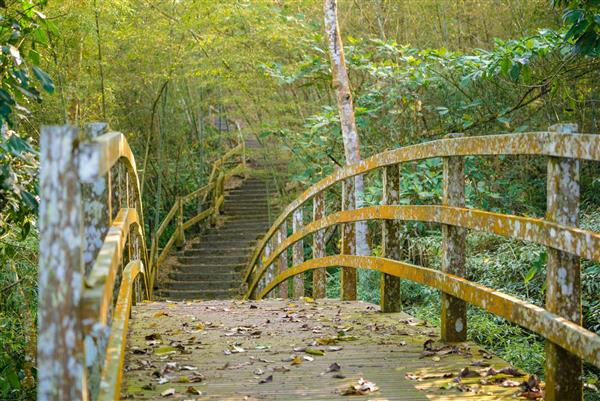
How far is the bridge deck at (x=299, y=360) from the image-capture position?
355 centimetres

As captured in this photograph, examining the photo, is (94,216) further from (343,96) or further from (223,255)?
(223,255)

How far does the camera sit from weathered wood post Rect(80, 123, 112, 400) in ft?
7.79

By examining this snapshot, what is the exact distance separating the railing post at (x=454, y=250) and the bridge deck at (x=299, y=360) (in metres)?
0.14

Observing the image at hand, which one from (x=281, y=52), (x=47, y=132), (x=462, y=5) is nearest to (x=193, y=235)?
(x=281, y=52)

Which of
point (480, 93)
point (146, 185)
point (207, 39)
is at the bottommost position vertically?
point (146, 185)

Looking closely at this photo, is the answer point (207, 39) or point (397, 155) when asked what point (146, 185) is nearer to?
point (207, 39)

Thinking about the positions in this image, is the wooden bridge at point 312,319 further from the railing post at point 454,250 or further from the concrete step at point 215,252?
the concrete step at point 215,252

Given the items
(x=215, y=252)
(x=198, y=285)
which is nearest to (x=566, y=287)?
(x=198, y=285)

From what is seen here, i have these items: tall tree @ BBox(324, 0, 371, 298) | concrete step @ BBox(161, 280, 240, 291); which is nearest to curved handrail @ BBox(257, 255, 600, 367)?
tall tree @ BBox(324, 0, 371, 298)

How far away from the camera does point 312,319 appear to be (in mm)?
5902

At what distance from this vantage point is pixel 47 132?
196 cm

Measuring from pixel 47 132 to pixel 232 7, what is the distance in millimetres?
11495

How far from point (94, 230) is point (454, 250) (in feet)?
7.30

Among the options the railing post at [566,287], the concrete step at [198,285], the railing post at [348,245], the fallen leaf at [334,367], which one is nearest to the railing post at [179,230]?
the concrete step at [198,285]
